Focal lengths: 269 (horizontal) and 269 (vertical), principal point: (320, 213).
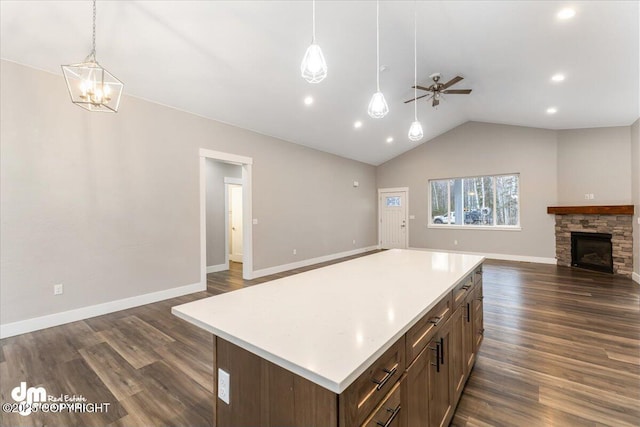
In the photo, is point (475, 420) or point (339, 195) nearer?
point (475, 420)

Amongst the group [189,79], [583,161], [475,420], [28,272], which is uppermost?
[189,79]

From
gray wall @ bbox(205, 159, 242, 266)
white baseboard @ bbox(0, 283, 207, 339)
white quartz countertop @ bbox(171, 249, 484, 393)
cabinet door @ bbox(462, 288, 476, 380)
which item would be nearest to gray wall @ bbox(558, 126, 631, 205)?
cabinet door @ bbox(462, 288, 476, 380)

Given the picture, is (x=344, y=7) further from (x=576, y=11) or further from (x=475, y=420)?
(x=475, y=420)

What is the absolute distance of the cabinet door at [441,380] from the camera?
135 cm

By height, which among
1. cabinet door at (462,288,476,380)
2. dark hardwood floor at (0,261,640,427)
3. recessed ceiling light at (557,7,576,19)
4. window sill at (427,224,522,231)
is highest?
recessed ceiling light at (557,7,576,19)

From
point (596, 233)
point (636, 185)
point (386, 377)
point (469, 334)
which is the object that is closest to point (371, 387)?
point (386, 377)

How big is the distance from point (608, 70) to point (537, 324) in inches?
135

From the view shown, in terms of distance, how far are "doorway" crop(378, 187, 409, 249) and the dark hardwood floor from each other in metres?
4.74

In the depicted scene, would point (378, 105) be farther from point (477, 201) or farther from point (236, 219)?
point (477, 201)

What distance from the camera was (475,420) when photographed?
68.1 inches

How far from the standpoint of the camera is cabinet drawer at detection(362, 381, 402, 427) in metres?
0.86

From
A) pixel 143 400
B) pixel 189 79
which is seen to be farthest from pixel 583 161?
pixel 143 400

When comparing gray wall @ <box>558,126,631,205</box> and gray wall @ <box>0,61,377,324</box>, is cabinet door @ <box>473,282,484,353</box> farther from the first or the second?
gray wall @ <box>558,126,631,205</box>

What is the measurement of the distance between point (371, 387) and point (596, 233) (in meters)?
7.25
